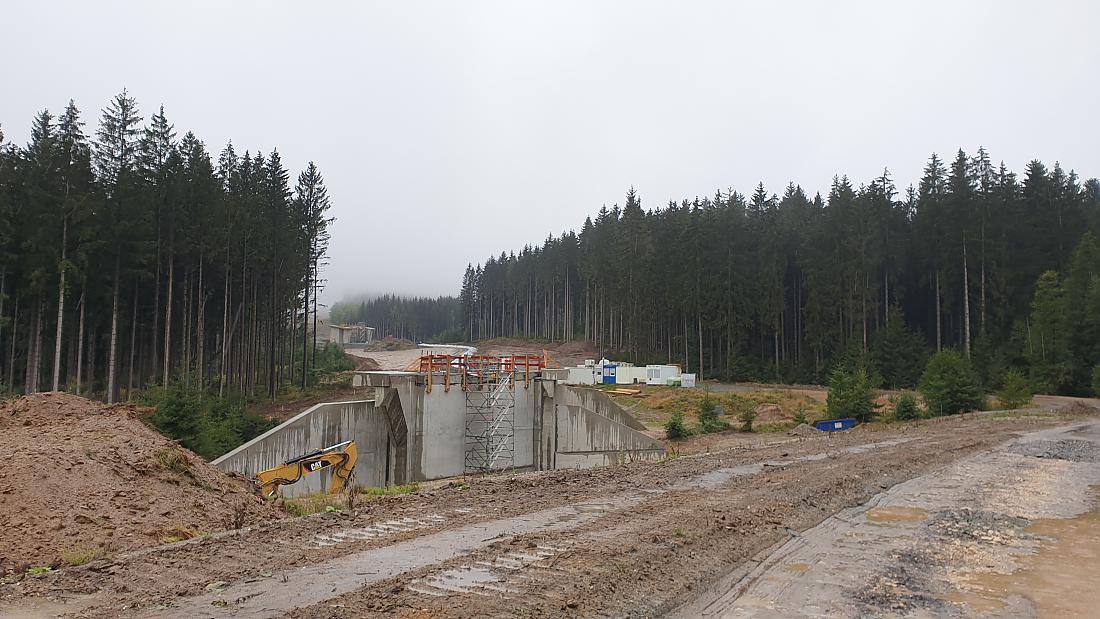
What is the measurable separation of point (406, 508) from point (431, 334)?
156m

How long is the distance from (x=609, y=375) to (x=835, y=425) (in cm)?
2329

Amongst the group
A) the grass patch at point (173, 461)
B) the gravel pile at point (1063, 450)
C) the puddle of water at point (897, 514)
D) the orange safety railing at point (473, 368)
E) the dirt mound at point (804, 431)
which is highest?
the orange safety railing at point (473, 368)

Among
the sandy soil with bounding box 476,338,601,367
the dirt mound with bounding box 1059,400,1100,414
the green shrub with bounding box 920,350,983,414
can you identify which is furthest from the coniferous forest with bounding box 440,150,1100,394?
the green shrub with bounding box 920,350,983,414

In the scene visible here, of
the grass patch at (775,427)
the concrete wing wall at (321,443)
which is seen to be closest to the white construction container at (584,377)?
the grass patch at (775,427)

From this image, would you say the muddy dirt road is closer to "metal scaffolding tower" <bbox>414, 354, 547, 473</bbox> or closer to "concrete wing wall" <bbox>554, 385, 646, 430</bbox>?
"concrete wing wall" <bbox>554, 385, 646, 430</bbox>

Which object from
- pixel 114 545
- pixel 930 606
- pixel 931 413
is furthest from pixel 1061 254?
pixel 114 545

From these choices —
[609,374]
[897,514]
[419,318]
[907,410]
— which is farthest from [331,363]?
[419,318]

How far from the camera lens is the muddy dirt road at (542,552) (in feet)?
19.0

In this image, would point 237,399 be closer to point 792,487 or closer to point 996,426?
point 792,487

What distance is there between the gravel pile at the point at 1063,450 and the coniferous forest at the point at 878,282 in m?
20.8

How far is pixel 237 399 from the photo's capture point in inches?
1174

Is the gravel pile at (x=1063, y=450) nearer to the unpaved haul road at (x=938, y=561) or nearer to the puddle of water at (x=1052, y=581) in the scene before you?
the unpaved haul road at (x=938, y=561)

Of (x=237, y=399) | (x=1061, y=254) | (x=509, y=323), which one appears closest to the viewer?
(x=237, y=399)

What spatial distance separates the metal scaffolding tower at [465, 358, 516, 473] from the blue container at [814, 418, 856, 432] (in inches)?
531
